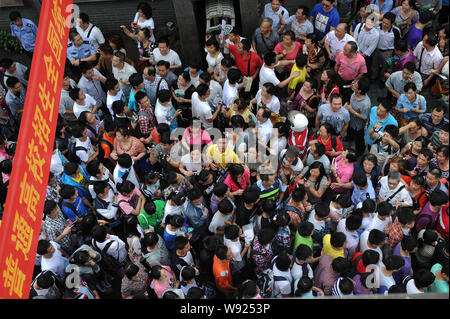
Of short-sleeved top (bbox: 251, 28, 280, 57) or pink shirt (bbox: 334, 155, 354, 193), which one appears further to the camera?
short-sleeved top (bbox: 251, 28, 280, 57)

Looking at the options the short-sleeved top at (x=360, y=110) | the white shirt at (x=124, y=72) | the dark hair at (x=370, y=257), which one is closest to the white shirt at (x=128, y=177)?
the white shirt at (x=124, y=72)

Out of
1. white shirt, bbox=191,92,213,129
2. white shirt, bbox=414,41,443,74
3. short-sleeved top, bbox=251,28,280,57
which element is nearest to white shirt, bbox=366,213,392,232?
white shirt, bbox=191,92,213,129

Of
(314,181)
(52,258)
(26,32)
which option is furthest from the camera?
(26,32)

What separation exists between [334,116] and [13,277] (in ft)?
16.2

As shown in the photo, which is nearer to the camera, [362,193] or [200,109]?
[362,193]

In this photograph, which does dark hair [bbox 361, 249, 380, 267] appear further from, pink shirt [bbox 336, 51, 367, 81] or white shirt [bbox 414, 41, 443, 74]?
white shirt [bbox 414, 41, 443, 74]

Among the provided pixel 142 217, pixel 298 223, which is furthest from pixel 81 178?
pixel 298 223

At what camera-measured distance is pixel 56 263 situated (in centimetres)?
557

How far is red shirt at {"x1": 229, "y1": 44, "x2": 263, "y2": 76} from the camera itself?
7.68m

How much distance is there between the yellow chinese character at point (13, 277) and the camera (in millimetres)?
3275

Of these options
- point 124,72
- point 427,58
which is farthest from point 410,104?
point 124,72

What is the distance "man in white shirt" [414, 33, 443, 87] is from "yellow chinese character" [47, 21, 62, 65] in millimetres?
5443

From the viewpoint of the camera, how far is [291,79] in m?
7.36

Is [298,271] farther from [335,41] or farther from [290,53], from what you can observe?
[335,41]
